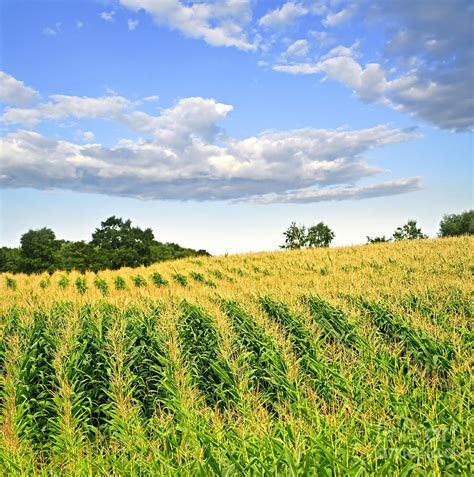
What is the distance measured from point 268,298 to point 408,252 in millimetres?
23366

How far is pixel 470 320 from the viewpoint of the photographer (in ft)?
33.0

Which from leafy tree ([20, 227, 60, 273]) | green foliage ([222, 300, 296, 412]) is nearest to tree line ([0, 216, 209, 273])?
leafy tree ([20, 227, 60, 273])

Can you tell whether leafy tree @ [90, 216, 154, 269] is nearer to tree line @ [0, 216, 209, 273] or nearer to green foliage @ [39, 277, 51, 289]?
tree line @ [0, 216, 209, 273]

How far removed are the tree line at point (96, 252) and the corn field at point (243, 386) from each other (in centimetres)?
5140

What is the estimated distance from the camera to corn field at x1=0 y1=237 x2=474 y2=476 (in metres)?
4.48

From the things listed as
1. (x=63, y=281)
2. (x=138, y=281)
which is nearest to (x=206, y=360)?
(x=138, y=281)

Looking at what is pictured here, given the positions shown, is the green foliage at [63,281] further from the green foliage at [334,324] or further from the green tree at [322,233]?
the green tree at [322,233]

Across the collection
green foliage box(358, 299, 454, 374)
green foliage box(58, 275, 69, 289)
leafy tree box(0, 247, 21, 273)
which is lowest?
green foliage box(358, 299, 454, 374)

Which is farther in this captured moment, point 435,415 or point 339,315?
point 339,315

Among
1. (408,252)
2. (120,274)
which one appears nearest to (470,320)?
(408,252)

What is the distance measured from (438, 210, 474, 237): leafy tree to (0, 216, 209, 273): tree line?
61789mm

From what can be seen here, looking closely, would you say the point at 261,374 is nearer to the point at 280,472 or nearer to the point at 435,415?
the point at 435,415

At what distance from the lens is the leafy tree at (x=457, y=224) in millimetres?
99438

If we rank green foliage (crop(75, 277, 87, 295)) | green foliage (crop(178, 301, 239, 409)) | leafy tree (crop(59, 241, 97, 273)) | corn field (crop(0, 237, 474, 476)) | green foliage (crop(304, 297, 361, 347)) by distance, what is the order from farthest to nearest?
leafy tree (crop(59, 241, 97, 273))
green foliage (crop(75, 277, 87, 295))
green foliage (crop(304, 297, 361, 347))
green foliage (crop(178, 301, 239, 409))
corn field (crop(0, 237, 474, 476))
